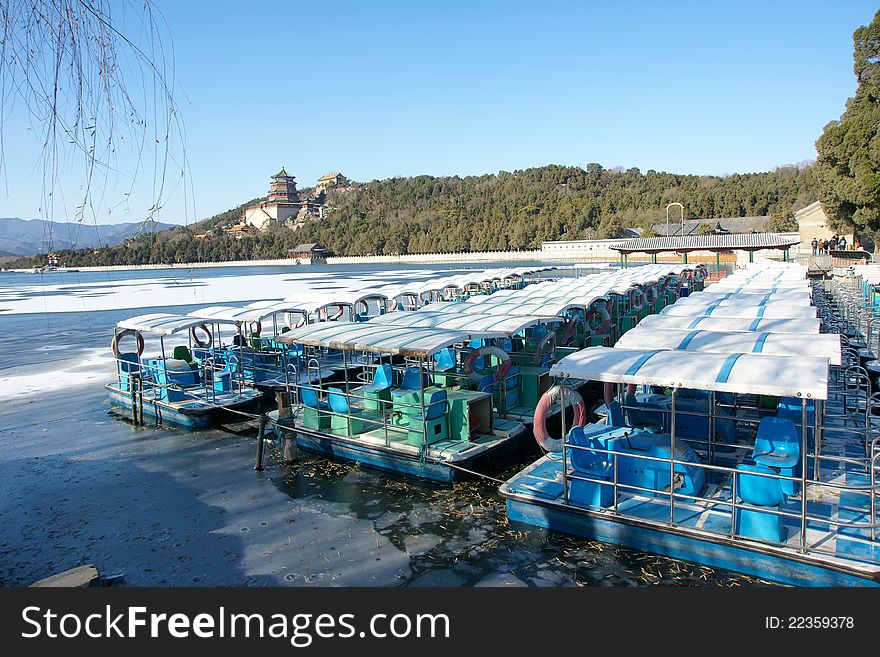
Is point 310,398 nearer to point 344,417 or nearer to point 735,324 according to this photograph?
point 344,417

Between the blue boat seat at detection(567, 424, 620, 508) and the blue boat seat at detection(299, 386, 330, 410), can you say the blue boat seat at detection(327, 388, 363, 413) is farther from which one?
the blue boat seat at detection(567, 424, 620, 508)

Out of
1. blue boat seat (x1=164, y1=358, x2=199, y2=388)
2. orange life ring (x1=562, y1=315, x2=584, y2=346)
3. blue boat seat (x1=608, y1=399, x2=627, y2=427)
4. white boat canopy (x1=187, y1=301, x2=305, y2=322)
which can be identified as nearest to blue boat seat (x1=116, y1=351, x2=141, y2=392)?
blue boat seat (x1=164, y1=358, x2=199, y2=388)

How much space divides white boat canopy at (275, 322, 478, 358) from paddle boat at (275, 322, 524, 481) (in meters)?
0.02

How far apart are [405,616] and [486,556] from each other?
3.69 metres

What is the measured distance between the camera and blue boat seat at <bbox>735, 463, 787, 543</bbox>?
6648 mm

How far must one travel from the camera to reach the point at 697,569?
7.00m

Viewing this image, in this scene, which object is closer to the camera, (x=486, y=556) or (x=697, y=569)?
(x=697, y=569)

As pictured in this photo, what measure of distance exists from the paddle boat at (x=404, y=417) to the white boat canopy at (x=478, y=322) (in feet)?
0.91

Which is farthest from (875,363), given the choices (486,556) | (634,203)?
(634,203)

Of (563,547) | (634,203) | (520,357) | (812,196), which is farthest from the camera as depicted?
(634,203)

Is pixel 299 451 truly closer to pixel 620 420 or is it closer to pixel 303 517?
pixel 303 517

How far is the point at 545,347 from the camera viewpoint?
14305mm

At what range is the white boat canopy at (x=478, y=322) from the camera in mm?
12406

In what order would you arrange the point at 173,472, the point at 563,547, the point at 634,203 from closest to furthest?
the point at 563,547, the point at 173,472, the point at 634,203
